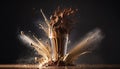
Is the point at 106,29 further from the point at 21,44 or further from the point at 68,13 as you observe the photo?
the point at 68,13

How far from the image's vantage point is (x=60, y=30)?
4855mm

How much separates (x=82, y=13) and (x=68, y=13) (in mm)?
2929

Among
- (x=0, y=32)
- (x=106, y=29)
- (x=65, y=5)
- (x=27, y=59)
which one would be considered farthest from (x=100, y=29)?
(x=0, y=32)

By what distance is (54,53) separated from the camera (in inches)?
189

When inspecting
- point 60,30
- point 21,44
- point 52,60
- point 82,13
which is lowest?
point 52,60

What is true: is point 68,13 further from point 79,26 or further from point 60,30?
point 79,26

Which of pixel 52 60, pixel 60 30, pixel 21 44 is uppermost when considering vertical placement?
pixel 21 44

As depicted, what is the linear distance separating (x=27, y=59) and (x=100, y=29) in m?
1.61

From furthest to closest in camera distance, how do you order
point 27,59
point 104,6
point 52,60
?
point 104,6 < point 27,59 < point 52,60

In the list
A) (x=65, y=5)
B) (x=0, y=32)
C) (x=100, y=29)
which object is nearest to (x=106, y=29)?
(x=100, y=29)

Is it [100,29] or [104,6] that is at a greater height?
[104,6]

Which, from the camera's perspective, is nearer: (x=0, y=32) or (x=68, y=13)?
(x=68, y=13)

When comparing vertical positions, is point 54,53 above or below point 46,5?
Answer: below

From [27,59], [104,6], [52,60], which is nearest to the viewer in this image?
[52,60]
